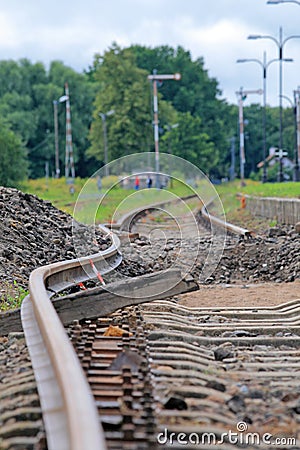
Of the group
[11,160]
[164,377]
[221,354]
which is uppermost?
[11,160]

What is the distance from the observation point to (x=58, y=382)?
13.5 feet

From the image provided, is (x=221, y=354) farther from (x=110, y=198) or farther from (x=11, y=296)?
(x=110, y=198)

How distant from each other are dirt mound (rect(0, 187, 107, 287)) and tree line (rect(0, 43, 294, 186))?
3542cm

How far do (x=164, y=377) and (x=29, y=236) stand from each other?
7.29 m

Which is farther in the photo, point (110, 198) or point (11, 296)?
point (110, 198)

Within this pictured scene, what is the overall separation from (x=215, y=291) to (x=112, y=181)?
2321mm

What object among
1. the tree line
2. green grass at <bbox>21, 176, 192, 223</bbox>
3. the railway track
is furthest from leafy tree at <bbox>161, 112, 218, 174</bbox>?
the railway track

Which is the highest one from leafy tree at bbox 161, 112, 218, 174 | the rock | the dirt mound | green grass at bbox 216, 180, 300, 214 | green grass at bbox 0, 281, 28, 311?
leafy tree at bbox 161, 112, 218, 174

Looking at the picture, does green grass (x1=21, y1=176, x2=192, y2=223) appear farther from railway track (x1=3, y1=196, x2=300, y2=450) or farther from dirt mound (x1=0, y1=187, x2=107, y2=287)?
railway track (x1=3, y1=196, x2=300, y2=450)

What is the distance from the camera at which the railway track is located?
12.5ft

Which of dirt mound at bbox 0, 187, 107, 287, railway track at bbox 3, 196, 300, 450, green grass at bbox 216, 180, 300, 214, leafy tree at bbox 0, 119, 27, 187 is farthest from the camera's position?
leafy tree at bbox 0, 119, 27, 187

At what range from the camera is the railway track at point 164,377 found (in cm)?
382

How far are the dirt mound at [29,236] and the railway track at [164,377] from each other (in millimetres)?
1987

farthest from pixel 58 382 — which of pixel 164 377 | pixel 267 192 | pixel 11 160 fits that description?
pixel 11 160
